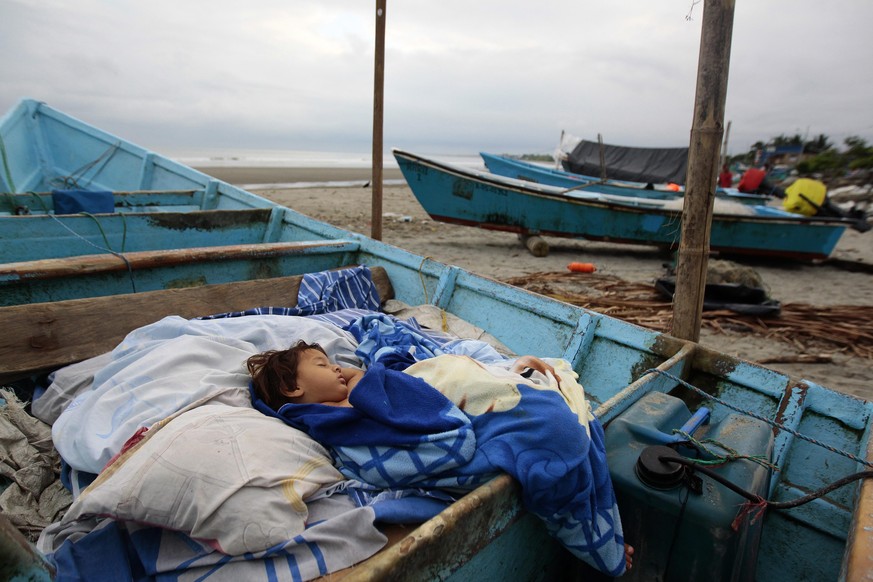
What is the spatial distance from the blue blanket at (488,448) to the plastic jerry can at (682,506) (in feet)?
0.36

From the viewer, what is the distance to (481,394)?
59.2 inches

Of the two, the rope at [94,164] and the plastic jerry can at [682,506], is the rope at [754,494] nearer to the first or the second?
the plastic jerry can at [682,506]

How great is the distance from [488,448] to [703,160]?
5.81 ft

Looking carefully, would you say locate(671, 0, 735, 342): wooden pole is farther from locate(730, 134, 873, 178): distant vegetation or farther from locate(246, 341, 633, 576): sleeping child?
locate(730, 134, 873, 178): distant vegetation

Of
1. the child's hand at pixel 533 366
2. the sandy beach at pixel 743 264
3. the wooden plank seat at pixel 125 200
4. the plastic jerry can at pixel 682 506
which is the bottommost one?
the sandy beach at pixel 743 264

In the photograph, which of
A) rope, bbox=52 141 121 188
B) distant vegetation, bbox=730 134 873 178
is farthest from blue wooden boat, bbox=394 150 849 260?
distant vegetation, bbox=730 134 873 178

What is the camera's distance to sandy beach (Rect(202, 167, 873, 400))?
174 inches

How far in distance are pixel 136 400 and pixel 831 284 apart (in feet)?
30.5

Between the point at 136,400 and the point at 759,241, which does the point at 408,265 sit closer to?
the point at 136,400

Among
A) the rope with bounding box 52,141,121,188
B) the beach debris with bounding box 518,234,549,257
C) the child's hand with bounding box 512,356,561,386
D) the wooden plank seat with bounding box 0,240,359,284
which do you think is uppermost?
the rope with bounding box 52,141,121,188

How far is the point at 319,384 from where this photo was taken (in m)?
1.76

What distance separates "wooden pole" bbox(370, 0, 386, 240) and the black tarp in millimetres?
12956

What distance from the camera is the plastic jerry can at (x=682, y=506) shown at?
1346 millimetres

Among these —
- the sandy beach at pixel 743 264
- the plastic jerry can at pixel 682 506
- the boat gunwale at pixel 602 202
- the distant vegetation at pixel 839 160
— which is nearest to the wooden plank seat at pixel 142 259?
the plastic jerry can at pixel 682 506
